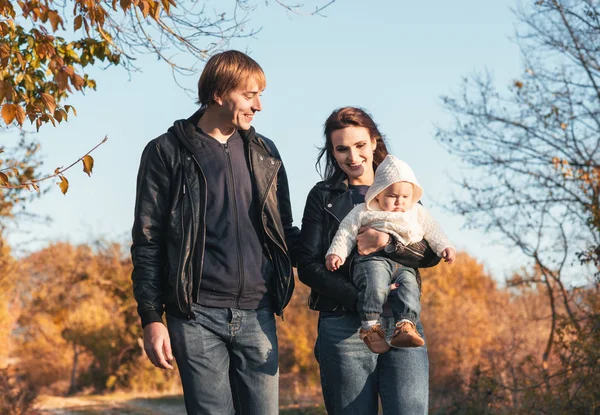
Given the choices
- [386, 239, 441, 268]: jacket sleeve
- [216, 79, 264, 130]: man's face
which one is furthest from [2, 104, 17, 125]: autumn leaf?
[386, 239, 441, 268]: jacket sleeve

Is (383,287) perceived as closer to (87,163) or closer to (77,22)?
(87,163)

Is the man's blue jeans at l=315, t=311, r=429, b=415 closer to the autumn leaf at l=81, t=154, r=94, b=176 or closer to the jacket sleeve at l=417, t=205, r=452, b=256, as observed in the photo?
Answer: the jacket sleeve at l=417, t=205, r=452, b=256

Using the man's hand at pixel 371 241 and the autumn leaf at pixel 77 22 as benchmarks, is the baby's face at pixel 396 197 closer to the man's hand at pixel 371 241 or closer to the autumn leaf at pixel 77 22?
the man's hand at pixel 371 241

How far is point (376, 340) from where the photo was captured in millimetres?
3605

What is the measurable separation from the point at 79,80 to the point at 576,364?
7165mm

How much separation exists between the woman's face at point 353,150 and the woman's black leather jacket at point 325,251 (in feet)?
0.32

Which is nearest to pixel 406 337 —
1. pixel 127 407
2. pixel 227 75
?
pixel 227 75

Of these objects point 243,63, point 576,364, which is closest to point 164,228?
point 243,63

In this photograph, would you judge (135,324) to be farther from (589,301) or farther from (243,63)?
(243,63)

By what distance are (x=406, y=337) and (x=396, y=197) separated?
0.73m

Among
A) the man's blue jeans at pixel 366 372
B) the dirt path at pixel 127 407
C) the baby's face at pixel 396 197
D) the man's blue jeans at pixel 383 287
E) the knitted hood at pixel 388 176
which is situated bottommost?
the dirt path at pixel 127 407

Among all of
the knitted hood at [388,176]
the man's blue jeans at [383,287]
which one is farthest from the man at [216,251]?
the knitted hood at [388,176]

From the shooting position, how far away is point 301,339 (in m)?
28.0

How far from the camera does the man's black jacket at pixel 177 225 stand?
3594mm
